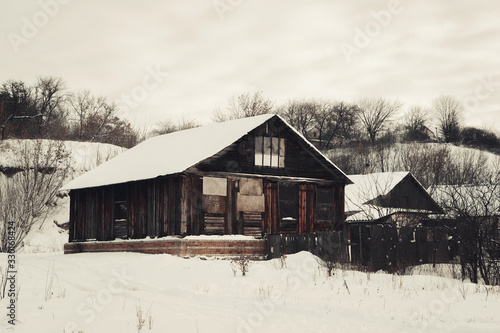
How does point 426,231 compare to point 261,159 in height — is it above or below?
below

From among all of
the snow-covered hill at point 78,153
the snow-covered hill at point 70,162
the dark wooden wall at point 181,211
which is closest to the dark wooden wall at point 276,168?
the dark wooden wall at point 181,211

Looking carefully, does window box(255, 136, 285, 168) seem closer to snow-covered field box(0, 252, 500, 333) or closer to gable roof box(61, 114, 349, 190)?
gable roof box(61, 114, 349, 190)

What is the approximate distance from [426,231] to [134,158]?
14.8m

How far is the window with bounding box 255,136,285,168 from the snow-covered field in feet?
26.7

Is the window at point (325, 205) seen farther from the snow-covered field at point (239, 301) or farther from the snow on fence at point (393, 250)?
the snow-covered field at point (239, 301)

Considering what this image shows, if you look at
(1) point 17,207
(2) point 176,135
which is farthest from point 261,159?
(1) point 17,207

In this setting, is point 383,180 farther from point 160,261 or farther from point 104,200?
point 160,261

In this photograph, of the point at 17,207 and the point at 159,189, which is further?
the point at 17,207

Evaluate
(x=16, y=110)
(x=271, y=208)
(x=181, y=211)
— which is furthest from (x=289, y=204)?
(x=16, y=110)

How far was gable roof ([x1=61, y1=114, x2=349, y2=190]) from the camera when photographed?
24.7 m

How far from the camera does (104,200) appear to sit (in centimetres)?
2825

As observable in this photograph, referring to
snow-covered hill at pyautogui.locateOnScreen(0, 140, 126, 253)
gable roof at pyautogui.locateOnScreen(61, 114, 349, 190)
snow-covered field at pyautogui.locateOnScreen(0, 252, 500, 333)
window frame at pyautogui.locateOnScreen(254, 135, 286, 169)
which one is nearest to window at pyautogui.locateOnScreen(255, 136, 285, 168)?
window frame at pyautogui.locateOnScreen(254, 135, 286, 169)

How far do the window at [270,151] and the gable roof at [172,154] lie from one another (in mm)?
857

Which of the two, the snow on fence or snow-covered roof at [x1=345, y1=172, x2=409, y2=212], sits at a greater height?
snow-covered roof at [x1=345, y1=172, x2=409, y2=212]
